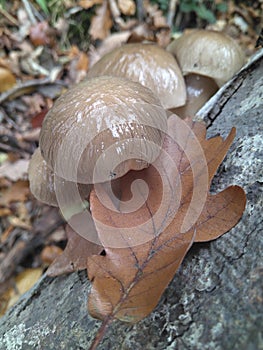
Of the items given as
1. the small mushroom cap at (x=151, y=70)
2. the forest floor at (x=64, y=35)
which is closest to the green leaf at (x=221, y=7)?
the forest floor at (x=64, y=35)

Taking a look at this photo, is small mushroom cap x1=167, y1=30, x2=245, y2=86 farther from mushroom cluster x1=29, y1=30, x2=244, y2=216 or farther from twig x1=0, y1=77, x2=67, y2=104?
twig x1=0, y1=77, x2=67, y2=104

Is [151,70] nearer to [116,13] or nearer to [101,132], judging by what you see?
[101,132]

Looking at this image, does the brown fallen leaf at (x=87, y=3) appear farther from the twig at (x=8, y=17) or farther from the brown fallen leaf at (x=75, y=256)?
the brown fallen leaf at (x=75, y=256)

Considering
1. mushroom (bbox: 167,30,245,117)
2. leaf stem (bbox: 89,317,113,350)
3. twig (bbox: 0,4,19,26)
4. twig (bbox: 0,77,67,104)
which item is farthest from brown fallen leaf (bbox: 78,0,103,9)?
leaf stem (bbox: 89,317,113,350)

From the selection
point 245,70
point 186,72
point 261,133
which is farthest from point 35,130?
point 261,133

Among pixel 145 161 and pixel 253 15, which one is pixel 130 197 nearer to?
pixel 145 161

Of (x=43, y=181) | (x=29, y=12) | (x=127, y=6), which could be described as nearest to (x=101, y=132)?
(x=43, y=181)
